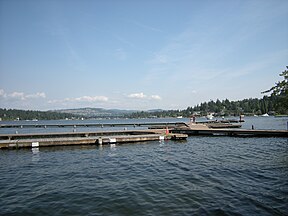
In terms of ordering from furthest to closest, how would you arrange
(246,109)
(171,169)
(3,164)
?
(246,109) < (3,164) < (171,169)

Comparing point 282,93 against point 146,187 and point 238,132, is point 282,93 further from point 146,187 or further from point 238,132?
point 146,187

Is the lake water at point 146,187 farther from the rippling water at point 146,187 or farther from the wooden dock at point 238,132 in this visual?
the wooden dock at point 238,132

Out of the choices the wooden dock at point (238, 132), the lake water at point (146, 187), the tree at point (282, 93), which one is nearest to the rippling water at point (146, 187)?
the lake water at point (146, 187)

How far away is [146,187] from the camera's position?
12.0 meters

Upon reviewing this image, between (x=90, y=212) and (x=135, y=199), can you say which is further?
(x=135, y=199)

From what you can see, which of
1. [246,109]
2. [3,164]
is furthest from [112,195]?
[246,109]

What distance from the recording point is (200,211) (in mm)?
8820

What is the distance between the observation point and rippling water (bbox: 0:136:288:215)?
9266 mm

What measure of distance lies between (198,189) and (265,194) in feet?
10.6

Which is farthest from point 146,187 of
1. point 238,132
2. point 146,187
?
point 238,132

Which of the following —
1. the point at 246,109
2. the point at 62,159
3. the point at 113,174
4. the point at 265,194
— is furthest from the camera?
the point at 246,109

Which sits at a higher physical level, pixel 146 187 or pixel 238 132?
pixel 238 132

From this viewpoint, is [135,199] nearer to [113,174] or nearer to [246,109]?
[113,174]

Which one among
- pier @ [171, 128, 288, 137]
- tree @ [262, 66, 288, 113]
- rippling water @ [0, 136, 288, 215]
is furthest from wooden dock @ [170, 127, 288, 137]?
rippling water @ [0, 136, 288, 215]
